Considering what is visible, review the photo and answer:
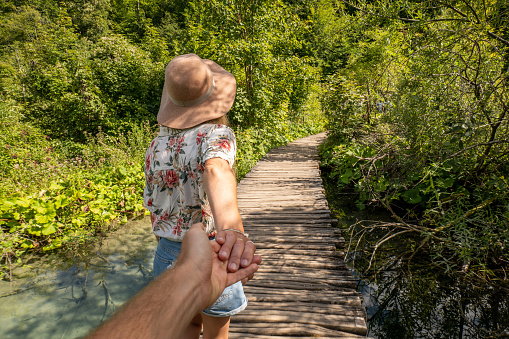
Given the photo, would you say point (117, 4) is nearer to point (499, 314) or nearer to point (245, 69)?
point (245, 69)

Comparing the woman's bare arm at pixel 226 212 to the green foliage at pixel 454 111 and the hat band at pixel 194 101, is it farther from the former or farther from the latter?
the green foliage at pixel 454 111

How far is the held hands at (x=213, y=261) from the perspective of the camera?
83 centimetres

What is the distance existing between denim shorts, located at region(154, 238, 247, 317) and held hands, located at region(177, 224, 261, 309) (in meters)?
0.38

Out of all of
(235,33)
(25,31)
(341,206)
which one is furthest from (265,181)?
(25,31)

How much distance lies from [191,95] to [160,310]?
3.30ft

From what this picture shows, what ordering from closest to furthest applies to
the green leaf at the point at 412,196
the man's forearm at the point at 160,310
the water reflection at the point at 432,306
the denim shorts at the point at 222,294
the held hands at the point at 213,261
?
the man's forearm at the point at 160,310, the held hands at the point at 213,261, the denim shorts at the point at 222,294, the water reflection at the point at 432,306, the green leaf at the point at 412,196

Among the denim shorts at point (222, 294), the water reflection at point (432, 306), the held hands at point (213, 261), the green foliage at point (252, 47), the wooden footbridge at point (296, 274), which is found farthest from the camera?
the green foliage at point (252, 47)

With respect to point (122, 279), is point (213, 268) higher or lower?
higher

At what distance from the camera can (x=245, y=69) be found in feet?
29.9

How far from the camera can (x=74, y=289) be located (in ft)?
11.5

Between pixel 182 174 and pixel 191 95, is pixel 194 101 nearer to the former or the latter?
pixel 191 95

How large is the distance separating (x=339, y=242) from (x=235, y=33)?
7176mm

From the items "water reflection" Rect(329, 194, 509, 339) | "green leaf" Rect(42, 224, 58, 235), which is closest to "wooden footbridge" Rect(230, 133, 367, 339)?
"water reflection" Rect(329, 194, 509, 339)

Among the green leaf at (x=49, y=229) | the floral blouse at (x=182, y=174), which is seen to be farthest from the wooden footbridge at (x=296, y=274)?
the green leaf at (x=49, y=229)
